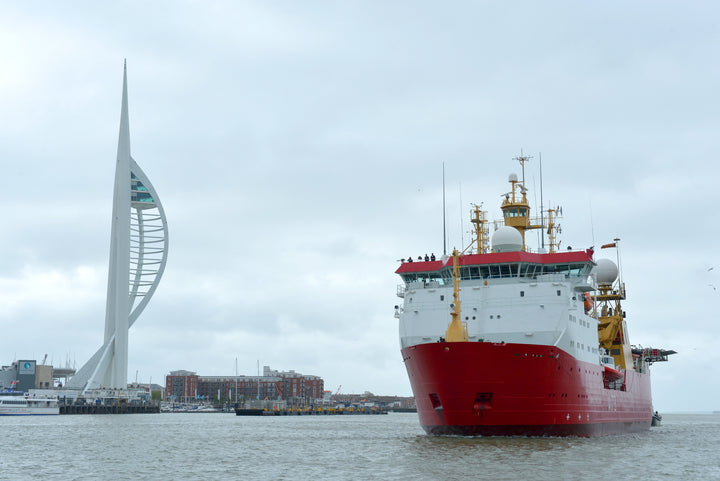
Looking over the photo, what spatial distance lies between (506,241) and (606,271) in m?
21.8

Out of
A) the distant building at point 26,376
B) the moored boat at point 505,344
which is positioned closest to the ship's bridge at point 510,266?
the moored boat at point 505,344

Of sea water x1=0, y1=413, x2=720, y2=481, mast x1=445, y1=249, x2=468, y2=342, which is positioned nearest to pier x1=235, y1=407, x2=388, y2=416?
sea water x1=0, y1=413, x2=720, y2=481

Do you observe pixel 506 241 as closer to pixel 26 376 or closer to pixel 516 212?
pixel 516 212

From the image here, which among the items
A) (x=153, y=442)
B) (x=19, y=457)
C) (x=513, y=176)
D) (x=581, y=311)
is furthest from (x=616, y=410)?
(x=19, y=457)

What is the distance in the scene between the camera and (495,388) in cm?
3712

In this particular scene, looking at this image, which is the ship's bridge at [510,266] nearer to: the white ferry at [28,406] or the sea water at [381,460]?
the sea water at [381,460]

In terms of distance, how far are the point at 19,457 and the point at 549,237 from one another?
3602cm

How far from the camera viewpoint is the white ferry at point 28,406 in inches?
4508

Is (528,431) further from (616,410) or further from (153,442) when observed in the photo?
(153,442)

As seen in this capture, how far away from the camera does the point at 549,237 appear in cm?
5594

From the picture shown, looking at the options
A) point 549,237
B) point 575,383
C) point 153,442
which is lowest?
point 153,442

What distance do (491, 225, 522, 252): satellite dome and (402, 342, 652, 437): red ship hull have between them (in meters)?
8.10

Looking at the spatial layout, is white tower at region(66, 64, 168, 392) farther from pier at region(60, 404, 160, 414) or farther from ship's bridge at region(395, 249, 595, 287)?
ship's bridge at region(395, 249, 595, 287)

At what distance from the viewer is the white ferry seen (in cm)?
11450
